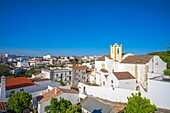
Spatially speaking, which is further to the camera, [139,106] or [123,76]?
[123,76]

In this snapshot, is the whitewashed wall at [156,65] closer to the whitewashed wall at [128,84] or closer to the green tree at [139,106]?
the whitewashed wall at [128,84]

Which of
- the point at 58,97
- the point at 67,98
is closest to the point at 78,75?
the point at 67,98

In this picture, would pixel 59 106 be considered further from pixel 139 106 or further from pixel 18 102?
pixel 139 106

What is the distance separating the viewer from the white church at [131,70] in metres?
26.2

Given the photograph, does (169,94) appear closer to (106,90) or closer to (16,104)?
(106,90)

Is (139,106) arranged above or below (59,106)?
above

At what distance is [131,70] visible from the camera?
28.9 meters

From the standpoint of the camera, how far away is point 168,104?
19266 mm

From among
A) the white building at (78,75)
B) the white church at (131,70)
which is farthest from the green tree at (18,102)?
the white building at (78,75)

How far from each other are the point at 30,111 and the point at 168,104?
18225 mm

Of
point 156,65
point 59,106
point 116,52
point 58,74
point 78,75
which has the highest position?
point 116,52

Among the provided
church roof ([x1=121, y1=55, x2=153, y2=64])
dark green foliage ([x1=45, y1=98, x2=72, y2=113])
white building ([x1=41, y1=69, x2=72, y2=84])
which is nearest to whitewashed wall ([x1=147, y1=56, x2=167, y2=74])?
church roof ([x1=121, y1=55, x2=153, y2=64])

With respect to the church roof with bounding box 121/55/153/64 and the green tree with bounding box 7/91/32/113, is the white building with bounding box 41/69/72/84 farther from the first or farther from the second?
the green tree with bounding box 7/91/32/113

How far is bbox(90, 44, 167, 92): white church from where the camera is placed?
26.2 m
